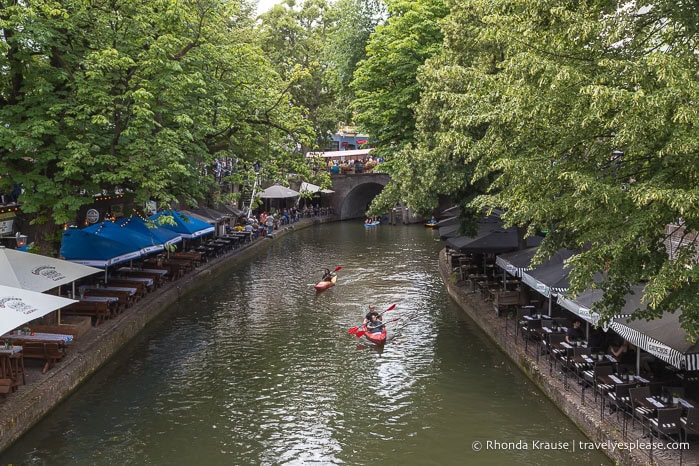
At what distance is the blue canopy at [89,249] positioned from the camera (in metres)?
21.3

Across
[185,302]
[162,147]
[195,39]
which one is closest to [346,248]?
[185,302]

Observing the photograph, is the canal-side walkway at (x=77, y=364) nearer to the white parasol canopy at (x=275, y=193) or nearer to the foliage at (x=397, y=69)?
the foliage at (x=397, y=69)

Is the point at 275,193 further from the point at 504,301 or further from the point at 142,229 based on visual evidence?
the point at 504,301

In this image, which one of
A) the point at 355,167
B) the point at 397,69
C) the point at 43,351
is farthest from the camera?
the point at 355,167

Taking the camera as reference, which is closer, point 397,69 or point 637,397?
point 637,397

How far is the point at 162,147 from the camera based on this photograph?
61.7 feet

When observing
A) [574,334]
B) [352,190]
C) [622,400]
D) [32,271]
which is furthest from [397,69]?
[352,190]

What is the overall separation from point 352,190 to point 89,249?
141ft

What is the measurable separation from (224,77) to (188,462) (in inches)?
665

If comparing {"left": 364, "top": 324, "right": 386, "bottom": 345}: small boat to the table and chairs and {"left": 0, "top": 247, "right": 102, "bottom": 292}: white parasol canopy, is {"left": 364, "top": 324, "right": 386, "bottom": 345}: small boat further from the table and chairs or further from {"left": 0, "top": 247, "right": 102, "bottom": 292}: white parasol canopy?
the table and chairs

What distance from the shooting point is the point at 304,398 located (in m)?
15.7

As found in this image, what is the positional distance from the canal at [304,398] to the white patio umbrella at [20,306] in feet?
7.27

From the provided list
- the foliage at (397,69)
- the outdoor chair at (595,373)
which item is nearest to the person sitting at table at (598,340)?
the outdoor chair at (595,373)

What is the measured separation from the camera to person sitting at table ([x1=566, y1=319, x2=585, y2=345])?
52.8 feet
